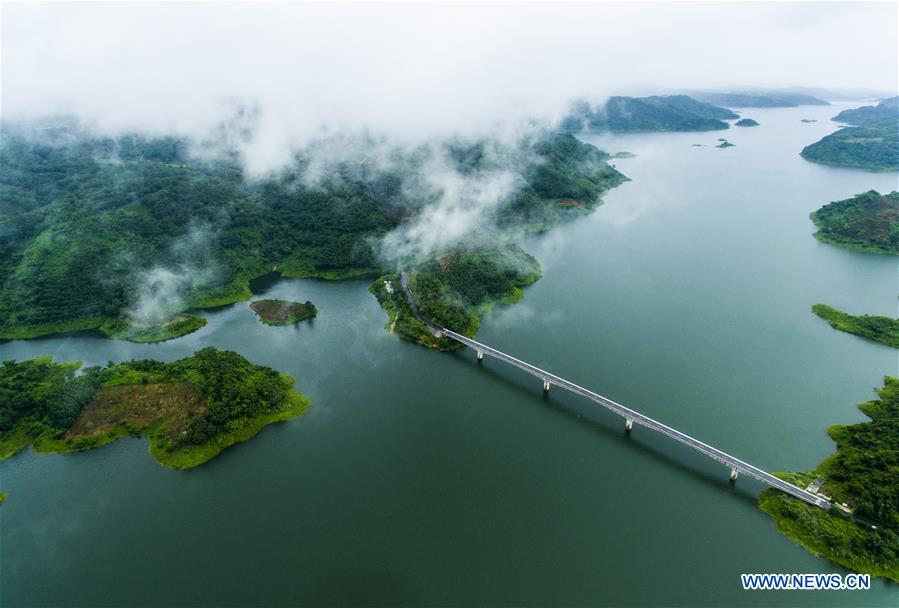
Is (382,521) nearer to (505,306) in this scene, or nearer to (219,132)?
(505,306)

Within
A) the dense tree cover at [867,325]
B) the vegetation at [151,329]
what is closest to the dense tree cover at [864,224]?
the dense tree cover at [867,325]

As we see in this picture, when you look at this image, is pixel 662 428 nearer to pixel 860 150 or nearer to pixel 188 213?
pixel 188 213

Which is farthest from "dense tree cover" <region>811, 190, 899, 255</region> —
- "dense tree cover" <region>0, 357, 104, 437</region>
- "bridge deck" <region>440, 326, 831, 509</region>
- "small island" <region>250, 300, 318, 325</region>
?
"dense tree cover" <region>0, 357, 104, 437</region>

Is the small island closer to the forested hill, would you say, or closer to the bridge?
the forested hill

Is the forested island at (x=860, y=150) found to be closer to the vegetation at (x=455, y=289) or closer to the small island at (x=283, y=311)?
the vegetation at (x=455, y=289)

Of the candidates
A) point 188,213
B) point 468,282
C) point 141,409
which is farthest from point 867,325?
point 188,213

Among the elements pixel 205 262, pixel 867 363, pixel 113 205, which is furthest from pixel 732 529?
pixel 113 205

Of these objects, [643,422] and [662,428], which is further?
[643,422]
